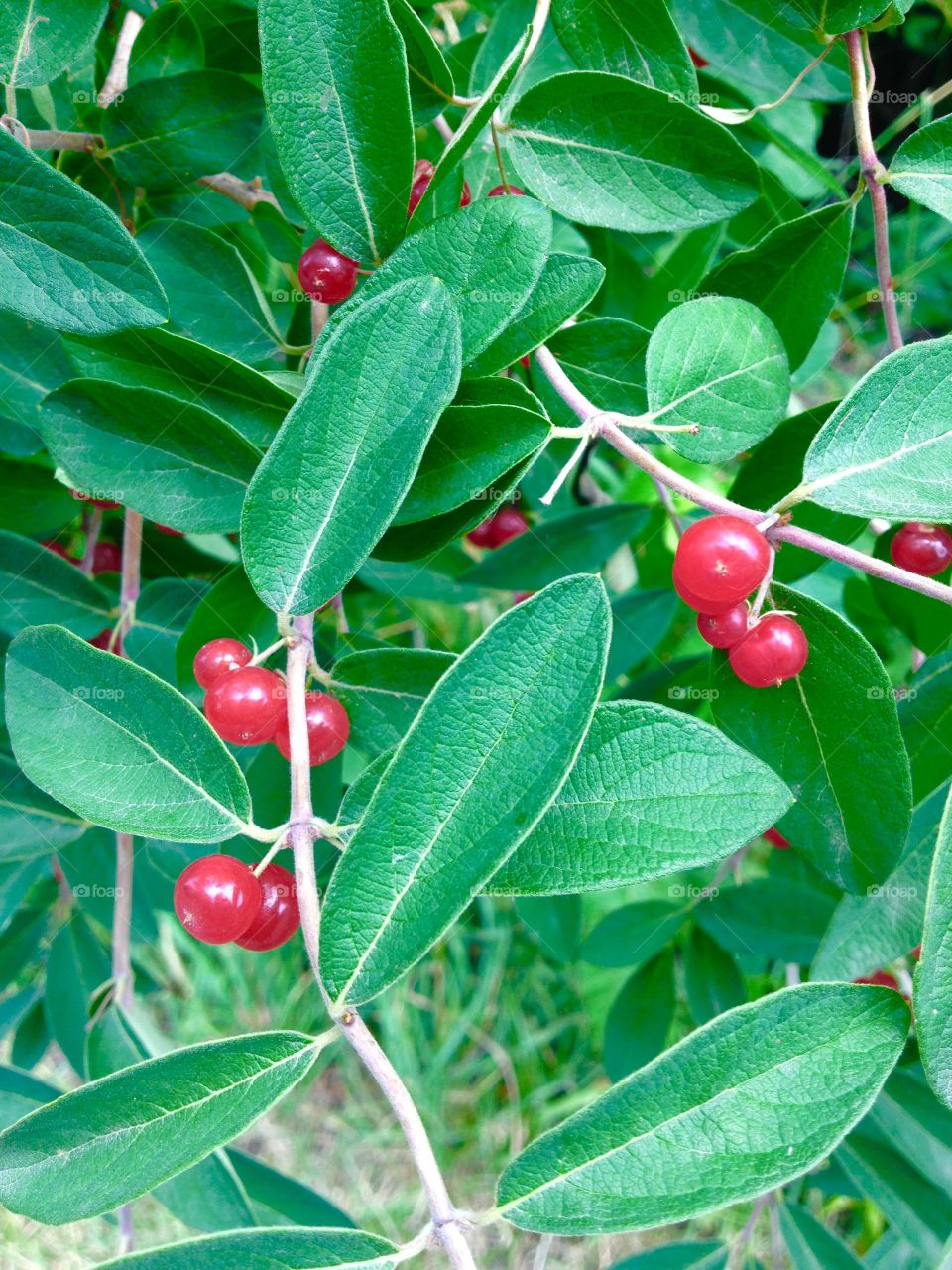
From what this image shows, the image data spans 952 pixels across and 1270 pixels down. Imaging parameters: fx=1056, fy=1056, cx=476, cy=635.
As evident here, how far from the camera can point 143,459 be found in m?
0.72

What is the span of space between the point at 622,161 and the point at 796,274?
20 centimetres

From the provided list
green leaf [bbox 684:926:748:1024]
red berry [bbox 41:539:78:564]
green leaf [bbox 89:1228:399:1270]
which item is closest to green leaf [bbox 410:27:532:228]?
green leaf [bbox 89:1228:399:1270]

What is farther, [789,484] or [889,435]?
[789,484]

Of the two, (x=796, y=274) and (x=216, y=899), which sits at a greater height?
(x=796, y=274)

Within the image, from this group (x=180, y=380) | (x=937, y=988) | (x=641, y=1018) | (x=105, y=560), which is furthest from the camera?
(x=641, y=1018)

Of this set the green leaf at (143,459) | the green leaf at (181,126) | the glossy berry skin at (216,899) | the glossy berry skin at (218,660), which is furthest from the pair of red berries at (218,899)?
the green leaf at (181,126)

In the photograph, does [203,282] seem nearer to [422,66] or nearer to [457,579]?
[422,66]

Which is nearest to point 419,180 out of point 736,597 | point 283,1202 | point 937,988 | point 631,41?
point 631,41

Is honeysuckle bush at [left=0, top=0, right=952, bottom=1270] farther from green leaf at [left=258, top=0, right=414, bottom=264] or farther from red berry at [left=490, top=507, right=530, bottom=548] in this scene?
red berry at [left=490, top=507, right=530, bottom=548]

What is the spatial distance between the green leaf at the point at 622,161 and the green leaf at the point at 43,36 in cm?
29

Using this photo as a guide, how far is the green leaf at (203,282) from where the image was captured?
0.82 meters

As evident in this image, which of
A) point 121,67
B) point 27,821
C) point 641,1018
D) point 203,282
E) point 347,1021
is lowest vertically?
point 641,1018

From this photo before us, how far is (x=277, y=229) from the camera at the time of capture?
98 cm

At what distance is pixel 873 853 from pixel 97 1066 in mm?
687
